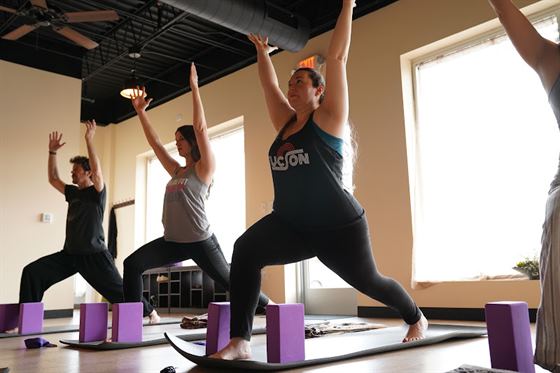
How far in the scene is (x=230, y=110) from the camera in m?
7.04

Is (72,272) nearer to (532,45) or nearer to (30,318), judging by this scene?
(30,318)

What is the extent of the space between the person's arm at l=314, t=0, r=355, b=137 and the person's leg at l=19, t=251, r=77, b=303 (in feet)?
8.21

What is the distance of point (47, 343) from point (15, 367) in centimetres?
76

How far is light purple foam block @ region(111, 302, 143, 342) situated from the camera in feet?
9.32

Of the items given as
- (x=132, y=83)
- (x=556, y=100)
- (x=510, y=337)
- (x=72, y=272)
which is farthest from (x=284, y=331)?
(x=132, y=83)

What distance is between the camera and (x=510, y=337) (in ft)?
5.71

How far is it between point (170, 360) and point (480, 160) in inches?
125

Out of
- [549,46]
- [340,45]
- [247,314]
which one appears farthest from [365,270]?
[549,46]

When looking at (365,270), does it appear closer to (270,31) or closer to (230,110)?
(270,31)

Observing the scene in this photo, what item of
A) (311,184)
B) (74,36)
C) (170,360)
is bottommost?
(170,360)

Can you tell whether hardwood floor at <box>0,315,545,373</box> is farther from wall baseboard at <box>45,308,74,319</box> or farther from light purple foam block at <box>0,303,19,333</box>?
wall baseboard at <box>45,308,74,319</box>

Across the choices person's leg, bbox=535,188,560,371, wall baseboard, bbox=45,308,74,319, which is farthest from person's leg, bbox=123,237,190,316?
wall baseboard, bbox=45,308,74,319

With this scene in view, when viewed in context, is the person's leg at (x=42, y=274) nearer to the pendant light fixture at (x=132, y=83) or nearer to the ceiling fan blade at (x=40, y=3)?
the ceiling fan blade at (x=40, y=3)

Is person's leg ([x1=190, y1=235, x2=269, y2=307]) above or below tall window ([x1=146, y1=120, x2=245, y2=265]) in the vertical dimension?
below
